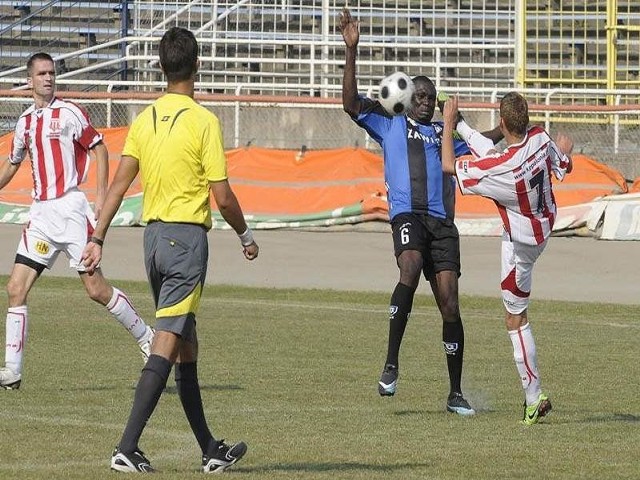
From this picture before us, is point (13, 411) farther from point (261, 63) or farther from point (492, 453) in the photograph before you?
point (261, 63)

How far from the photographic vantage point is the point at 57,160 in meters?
10.4

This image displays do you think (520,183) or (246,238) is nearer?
(246,238)

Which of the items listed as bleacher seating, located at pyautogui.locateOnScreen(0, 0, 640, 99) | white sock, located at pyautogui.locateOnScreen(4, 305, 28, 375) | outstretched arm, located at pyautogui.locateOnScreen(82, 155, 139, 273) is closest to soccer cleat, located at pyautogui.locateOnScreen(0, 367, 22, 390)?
white sock, located at pyautogui.locateOnScreen(4, 305, 28, 375)

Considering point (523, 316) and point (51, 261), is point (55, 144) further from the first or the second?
point (523, 316)

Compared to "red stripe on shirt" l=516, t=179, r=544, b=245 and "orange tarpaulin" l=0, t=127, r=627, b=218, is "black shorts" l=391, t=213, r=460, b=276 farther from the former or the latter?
"orange tarpaulin" l=0, t=127, r=627, b=218

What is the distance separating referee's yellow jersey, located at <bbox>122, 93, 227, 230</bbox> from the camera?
6.96 m

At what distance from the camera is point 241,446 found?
7.14 metres

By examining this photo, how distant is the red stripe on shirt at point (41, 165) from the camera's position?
34.1 ft

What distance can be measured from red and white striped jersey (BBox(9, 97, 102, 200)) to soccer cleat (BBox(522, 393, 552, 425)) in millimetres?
3538

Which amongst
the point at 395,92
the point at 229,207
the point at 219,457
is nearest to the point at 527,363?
the point at 395,92

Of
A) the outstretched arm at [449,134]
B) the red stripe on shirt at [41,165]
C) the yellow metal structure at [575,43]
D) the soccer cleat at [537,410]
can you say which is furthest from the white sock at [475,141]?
the yellow metal structure at [575,43]

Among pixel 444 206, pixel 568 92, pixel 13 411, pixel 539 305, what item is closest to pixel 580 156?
pixel 568 92

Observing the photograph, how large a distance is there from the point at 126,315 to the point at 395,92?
242cm

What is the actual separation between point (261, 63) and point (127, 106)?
16.5ft
